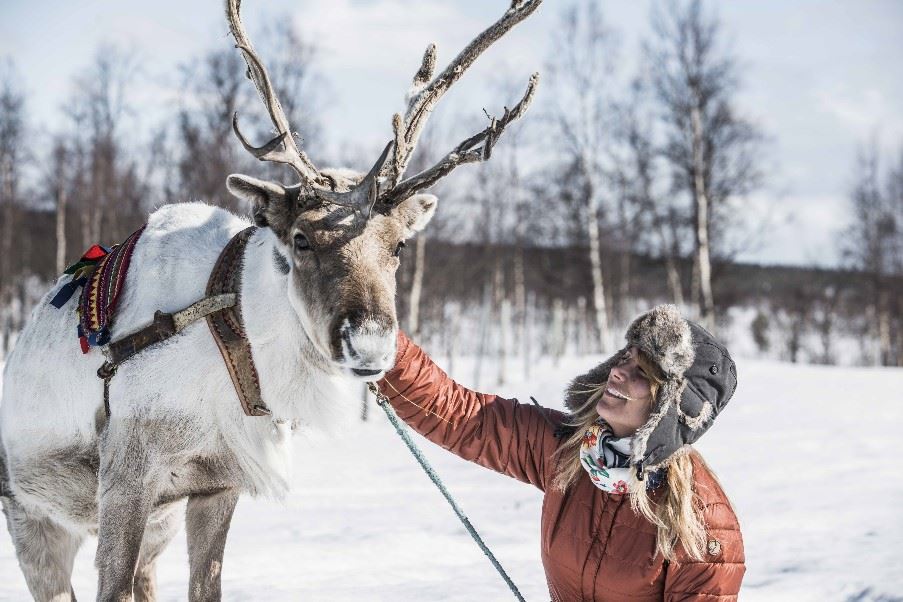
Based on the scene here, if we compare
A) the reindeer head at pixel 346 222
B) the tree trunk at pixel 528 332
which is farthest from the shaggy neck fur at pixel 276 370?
the tree trunk at pixel 528 332

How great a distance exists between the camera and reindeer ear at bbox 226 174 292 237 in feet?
8.09

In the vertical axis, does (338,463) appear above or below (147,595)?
below

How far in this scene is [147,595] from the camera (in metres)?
3.46

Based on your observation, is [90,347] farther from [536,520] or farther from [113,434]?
[536,520]

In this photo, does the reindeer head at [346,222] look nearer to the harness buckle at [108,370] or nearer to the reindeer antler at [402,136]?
the reindeer antler at [402,136]

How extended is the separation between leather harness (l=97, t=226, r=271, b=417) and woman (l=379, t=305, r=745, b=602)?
0.49 meters

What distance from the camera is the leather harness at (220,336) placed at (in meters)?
2.60

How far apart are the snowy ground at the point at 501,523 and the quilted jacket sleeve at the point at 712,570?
1261 mm

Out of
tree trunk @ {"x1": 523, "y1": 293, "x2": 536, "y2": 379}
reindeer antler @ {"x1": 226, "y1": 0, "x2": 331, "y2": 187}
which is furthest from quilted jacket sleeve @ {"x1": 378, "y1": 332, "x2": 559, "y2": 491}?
tree trunk @ {"x1": 523, "y1": 293, "x2": 536, "y2": 379}

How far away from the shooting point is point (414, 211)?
2.72m

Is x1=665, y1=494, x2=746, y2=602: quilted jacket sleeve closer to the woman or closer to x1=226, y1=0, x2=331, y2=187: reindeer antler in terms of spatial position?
the woman

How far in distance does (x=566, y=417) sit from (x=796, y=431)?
7876 mm

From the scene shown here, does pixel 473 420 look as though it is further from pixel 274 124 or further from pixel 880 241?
pixel 880 241

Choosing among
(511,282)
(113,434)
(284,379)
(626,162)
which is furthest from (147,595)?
(511,282)
